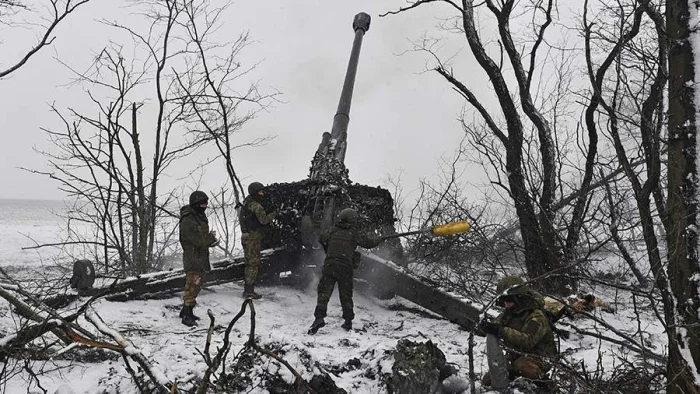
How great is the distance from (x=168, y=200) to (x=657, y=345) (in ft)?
39.6

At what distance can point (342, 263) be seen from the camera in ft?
23.0

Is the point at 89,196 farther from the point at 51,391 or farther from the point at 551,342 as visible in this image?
the point at 551,342

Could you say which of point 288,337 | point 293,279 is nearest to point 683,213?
point 288,337

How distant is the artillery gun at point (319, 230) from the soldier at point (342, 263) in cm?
105

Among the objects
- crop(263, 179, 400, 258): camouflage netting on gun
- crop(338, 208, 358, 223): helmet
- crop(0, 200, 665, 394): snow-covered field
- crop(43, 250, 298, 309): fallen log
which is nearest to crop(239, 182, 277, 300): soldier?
crop(43, 250, 298, 309): fallen log

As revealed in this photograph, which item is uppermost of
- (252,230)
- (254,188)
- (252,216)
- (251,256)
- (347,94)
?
(347,94)

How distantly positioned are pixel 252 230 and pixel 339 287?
2017 millimetres

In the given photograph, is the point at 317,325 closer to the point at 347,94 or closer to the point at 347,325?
the point at 347,325

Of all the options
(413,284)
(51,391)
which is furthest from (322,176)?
(51,391)

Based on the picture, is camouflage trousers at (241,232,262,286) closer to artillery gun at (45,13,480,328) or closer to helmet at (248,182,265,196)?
artillery gun at (45,13,480,328)

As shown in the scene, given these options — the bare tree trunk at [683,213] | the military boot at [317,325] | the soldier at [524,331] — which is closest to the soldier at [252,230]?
the military boot at [317,325]

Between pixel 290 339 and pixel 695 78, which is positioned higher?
pixel 695 78

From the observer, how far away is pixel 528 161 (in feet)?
32.7

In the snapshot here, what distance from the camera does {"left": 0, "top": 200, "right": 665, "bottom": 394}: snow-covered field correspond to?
4.44 m
